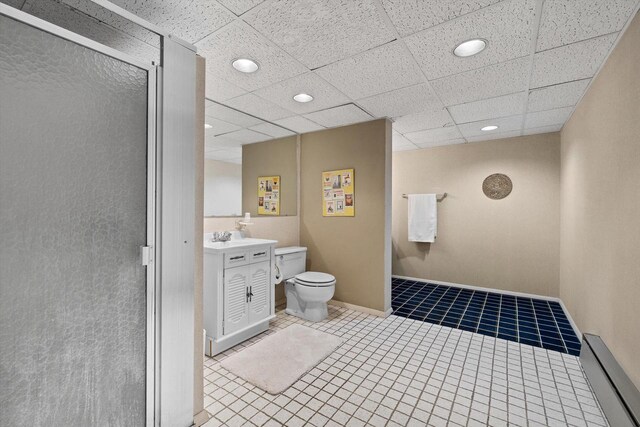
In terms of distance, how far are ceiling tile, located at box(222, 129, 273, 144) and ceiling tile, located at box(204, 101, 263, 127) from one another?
124mm

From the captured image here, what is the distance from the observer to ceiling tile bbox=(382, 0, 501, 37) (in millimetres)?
1439

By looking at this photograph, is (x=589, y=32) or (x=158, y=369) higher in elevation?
(x=589, y=32)

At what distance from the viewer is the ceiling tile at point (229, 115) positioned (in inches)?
108

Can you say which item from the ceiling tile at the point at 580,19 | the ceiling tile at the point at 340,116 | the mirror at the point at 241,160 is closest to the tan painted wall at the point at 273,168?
the mirror at the point at 241,160

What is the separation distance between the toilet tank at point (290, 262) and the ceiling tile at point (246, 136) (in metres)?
1.37

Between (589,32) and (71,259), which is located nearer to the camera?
(71,259)

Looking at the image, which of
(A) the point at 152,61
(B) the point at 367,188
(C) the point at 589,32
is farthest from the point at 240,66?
(C) the point at 589,32

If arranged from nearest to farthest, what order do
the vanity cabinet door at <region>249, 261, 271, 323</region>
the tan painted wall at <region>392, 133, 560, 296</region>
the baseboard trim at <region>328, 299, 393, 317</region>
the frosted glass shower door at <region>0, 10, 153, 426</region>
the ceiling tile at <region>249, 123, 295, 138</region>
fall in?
1. the frosted glass shower door at <region>0, 10, 153, 426</region>
2. the vanity cabinet door at <region>249, 261, 271, 323</region>
3. the baseboard trim at <region>328, 299, 393, 317</region>
4. the ceiling tile at <region>249, 123, 295, 138</region>
5. the tan painted wall at <region>392, 133, 560, 296</region>

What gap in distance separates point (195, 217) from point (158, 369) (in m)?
0.71

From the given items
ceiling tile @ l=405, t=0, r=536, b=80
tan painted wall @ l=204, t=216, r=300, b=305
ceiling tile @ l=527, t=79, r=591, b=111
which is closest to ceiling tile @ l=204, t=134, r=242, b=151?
tan painted wall @ l=204, t=216, r=300, b=305

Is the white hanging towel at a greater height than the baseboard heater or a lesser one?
greater

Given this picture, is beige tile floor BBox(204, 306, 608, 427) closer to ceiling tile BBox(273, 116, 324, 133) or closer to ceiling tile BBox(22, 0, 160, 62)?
ceiling tile BBox(22, 0, 160, 62)

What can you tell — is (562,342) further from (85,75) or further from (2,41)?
(2,41)

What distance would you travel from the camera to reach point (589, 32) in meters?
1.65
